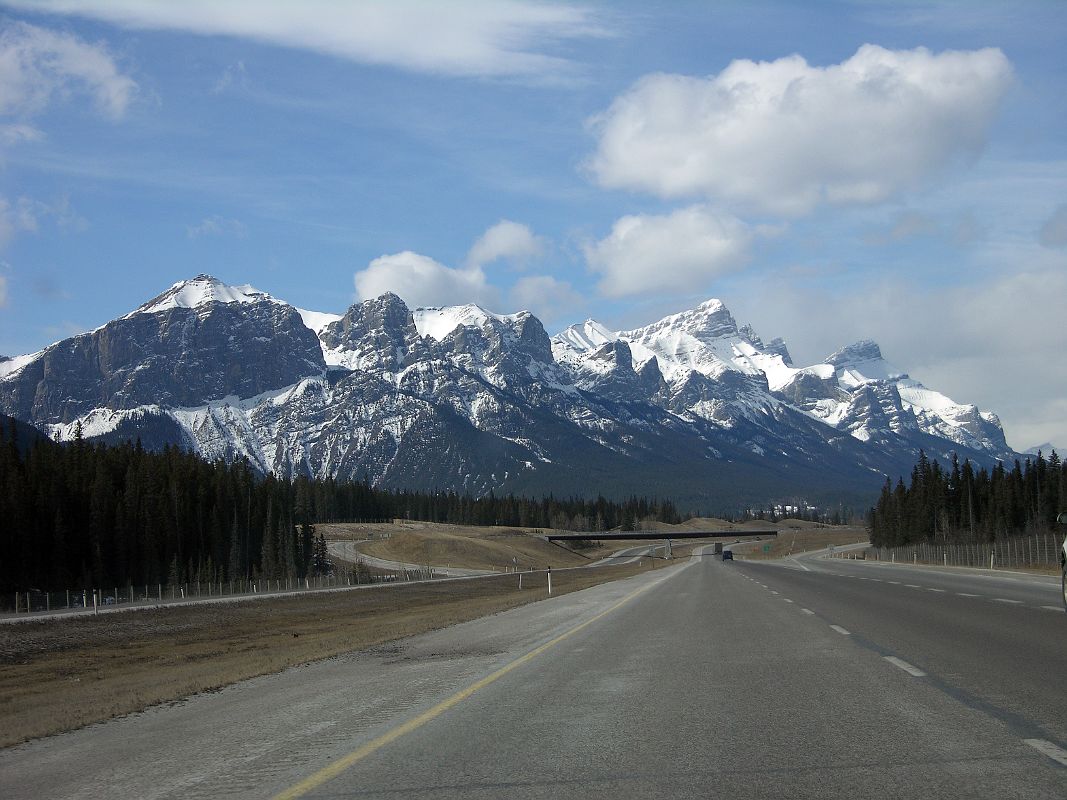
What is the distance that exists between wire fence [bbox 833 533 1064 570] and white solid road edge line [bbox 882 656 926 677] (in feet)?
114

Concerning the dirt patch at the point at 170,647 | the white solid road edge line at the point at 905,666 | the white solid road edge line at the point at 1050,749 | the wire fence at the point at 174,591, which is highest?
the white solid road edge line at the point at 1050,749

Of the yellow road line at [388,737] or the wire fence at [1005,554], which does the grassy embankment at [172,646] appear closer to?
the yellow road line at [388,737]

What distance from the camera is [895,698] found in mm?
11477

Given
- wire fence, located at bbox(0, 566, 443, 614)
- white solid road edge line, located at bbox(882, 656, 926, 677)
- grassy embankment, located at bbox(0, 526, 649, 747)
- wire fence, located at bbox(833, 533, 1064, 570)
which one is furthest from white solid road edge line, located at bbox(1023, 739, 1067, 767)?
wire fence, located at bbox(0, 566, 443, 614)

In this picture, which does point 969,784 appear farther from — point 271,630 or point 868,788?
point 271,630

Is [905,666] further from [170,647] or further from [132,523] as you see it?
[132,523]

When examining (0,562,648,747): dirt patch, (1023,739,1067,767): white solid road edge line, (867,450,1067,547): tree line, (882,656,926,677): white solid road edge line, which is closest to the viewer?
(1023,739,1067,767): white solid road edge line

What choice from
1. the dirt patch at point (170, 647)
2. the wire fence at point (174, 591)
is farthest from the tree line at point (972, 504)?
the dirt patch at point (170, 647)

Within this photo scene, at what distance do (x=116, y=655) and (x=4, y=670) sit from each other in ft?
14.7

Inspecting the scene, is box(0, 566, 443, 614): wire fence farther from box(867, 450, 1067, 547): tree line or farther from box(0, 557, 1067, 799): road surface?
box(867, 450, 1067, 547): tree line

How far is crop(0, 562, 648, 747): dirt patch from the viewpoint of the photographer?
17781mm

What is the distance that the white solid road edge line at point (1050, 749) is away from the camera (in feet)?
27.3

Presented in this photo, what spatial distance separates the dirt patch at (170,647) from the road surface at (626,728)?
227 centimetres

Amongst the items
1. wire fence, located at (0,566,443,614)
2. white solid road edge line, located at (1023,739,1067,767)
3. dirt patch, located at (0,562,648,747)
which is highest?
white solid road edge line, located at (1023,739,1067,767)
